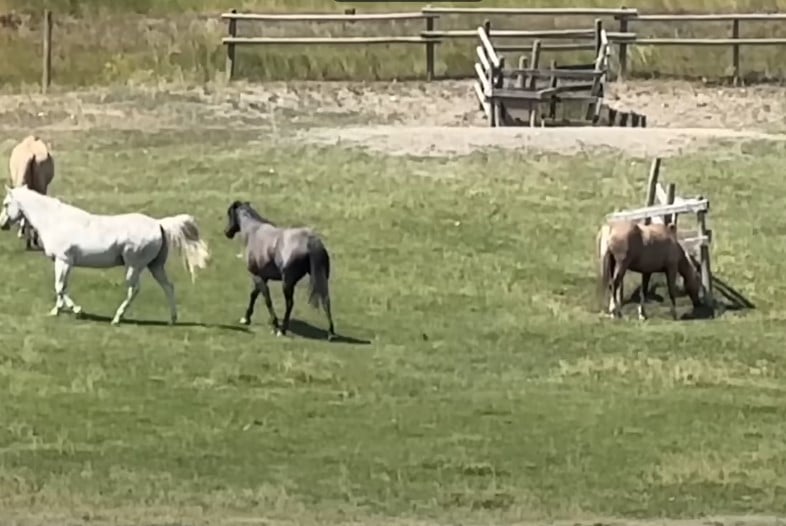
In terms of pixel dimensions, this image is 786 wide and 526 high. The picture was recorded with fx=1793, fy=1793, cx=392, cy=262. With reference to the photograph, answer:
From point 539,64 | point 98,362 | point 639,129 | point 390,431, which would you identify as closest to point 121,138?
point 639,129

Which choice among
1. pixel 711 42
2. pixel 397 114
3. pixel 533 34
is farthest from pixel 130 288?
pixel 711 42

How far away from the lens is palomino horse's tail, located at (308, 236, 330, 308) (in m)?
13.5

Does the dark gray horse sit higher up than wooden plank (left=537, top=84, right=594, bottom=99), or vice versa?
wooden plank (left=537, top=84, right=594, bottom=99)

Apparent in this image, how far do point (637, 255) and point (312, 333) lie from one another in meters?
2.92

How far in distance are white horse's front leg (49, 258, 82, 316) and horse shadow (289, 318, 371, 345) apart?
1750mm

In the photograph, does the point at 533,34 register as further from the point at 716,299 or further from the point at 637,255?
the point at 637,255

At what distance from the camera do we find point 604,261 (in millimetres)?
15180

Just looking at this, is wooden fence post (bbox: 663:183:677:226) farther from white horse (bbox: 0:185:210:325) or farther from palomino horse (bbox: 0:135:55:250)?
palomino horse (bbox: 0:135:55:250)

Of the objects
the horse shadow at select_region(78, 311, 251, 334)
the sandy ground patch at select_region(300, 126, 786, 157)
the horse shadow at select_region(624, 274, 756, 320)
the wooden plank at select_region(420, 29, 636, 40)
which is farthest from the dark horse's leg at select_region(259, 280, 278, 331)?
the wooden plank at select_region(420, 29, 636, 40)

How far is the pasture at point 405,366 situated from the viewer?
9.89m

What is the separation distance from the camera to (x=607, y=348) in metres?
14.0

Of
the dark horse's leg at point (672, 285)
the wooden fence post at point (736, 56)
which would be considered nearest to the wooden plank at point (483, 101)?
the wooden fence post at point (736, 56)

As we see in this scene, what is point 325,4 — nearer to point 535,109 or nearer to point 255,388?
point 535,109

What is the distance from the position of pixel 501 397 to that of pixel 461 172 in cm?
956
